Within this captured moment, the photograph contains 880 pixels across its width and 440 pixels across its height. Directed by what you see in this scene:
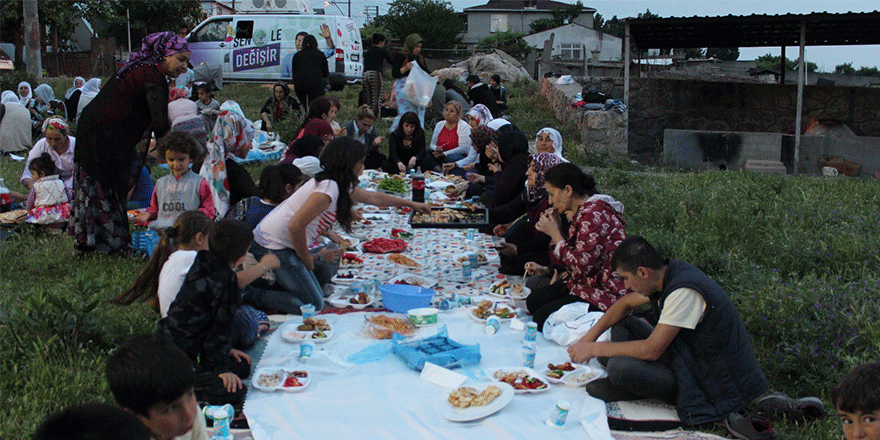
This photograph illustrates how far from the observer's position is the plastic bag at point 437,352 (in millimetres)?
4250

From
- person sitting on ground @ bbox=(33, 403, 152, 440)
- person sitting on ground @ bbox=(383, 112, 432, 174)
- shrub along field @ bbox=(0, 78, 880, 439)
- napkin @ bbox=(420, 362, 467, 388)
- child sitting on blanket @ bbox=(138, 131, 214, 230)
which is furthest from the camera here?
person sitting on ground @ bbox=(383, 112, 432, 174)

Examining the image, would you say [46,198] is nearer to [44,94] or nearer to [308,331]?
[308,331]

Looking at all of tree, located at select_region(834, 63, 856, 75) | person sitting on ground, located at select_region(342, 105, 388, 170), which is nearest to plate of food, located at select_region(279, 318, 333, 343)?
person sitting on ground, located at select_region(342, 105, 388, 170)

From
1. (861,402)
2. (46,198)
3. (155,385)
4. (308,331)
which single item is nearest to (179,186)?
(308,331)

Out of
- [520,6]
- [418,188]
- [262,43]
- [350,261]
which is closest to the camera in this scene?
[350,261]

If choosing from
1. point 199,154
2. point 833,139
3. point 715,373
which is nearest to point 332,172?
point 199,154

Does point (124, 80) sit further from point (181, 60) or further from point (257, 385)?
point (257, 385)

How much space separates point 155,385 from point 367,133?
821cm

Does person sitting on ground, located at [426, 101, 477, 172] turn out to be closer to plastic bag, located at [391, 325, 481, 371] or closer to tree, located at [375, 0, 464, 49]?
plastic bag, located at [391, 325, 481, 371]

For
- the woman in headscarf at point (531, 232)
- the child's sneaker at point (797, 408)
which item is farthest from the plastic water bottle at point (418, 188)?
the child's sneaker at point (797, 408)

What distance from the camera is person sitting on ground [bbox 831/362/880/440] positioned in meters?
2.42

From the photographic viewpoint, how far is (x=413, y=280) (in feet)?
19.1

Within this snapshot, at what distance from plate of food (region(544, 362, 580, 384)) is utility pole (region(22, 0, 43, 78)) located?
677 inches

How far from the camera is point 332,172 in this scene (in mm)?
5172
